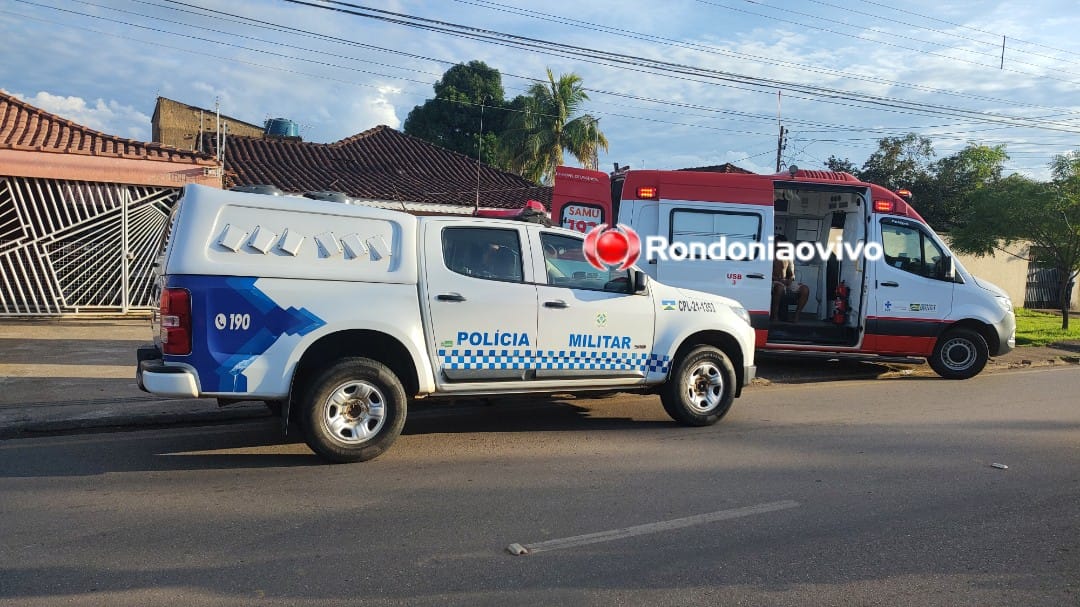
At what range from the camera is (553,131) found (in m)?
29.6

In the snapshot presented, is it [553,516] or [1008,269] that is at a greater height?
[1008,269]

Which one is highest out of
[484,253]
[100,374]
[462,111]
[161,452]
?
[462,111]

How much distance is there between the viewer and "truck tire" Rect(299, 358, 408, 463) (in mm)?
5699

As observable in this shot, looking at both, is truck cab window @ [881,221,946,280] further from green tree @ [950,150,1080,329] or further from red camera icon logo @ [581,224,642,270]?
green tree @ [950,150,1080,329]

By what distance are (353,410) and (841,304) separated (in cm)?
806

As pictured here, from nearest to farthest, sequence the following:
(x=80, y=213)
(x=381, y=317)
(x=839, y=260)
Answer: (x=381, y=317), (x=839, y=260), (x=80, y=213)

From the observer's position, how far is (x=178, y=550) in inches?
163

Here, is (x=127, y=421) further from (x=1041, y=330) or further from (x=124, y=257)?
(x=1041, y=330)

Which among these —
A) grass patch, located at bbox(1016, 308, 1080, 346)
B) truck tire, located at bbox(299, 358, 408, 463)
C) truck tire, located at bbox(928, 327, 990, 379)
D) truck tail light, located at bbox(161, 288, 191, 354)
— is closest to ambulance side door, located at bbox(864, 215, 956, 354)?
truck tire, located at bbox(928, 327, 990, 379)

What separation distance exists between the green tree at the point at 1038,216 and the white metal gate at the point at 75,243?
16717mm

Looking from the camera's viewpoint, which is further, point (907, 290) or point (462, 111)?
point (462, 111)

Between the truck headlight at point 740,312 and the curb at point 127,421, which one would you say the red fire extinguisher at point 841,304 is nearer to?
the truck headlight at point 740,312

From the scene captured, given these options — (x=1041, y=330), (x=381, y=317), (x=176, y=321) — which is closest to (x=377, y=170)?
(x=1041, y=330)

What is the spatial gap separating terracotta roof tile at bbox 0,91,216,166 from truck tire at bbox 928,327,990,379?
40.9 feet
